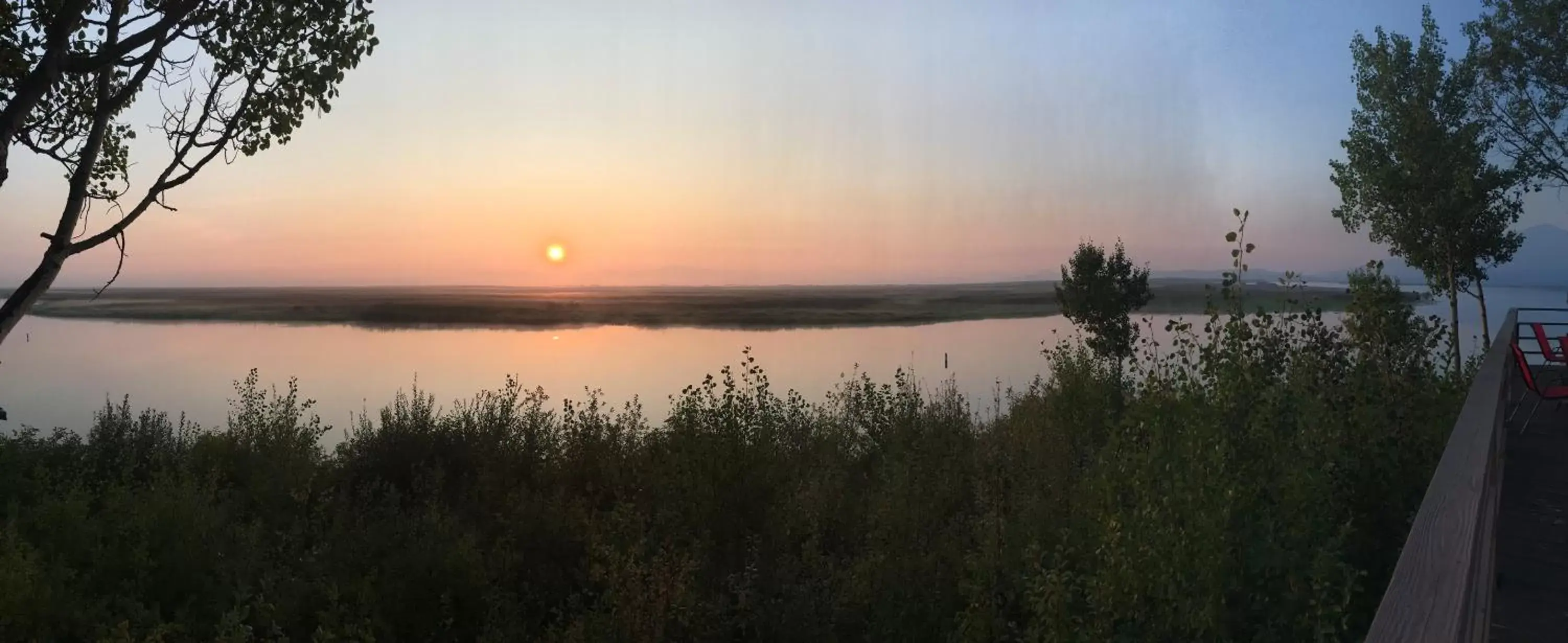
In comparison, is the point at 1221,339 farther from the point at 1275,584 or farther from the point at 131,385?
the point at 131,385

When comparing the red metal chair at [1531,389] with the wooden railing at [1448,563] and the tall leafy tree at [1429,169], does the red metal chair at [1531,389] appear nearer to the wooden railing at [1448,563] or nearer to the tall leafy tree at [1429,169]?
the wooden railing at [1448,563]

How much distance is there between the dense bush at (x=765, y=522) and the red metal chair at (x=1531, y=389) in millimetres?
818

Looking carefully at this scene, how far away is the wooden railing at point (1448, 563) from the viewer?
1.69m

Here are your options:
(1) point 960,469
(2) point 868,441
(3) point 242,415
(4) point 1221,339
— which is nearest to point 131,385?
(3) point 242,415

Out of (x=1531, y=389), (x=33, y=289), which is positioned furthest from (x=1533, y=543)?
(x=33, y=289)

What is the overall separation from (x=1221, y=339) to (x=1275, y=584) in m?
2.66

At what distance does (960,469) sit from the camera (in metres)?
10.1

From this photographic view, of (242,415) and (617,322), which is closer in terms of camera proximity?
(242,415)

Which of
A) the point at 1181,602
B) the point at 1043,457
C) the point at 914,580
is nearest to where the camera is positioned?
the point at 1181,602

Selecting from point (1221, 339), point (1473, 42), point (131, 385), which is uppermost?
point (1473, 42)

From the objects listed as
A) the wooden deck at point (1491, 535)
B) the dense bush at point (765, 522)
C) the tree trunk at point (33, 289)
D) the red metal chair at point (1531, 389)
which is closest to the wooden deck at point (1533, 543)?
the wooden deck at point (1491, 535)

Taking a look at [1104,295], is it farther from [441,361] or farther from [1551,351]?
[441,361]

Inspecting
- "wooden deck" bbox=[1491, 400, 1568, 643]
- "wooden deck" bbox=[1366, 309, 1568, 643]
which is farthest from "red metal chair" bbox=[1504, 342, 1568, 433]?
"wooden deck" bbox=[1491, 400, 1568, 643]

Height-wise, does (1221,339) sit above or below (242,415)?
above
